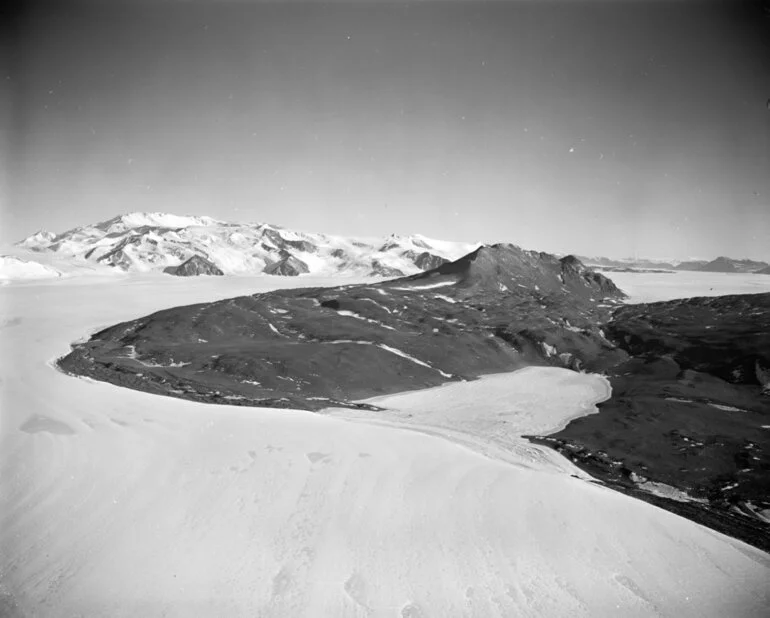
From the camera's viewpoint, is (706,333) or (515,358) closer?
(515,358)

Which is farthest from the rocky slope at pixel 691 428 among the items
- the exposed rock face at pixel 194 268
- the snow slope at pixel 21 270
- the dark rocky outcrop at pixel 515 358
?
the exposed rock face at pixel 194 268

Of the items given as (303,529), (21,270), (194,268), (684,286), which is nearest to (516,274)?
(684,286)

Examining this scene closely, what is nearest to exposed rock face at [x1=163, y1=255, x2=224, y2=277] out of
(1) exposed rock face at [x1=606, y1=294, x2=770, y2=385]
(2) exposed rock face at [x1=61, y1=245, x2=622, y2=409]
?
(2) exposed rock face at [x1=61, y1=245, x2=622, y2=409]

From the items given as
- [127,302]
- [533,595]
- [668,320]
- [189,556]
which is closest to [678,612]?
[533,595]

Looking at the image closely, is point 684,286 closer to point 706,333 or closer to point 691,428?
point 706,333

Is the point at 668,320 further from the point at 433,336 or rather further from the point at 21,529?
the point at 21,529

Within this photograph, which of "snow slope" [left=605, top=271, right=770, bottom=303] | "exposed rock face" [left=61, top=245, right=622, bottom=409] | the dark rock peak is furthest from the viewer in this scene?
"snow slope" [left=605, top=271, right=770, bottom=303]

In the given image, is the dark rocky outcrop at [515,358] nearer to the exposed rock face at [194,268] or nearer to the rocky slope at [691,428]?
the rocky slope at [691,428]

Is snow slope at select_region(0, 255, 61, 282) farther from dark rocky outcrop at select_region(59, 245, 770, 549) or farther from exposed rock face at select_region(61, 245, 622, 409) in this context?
exposed rock face at select_region(61, 245, 622, 409)
